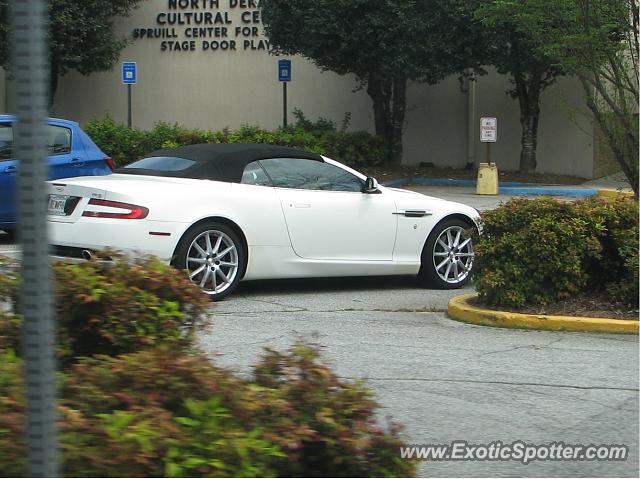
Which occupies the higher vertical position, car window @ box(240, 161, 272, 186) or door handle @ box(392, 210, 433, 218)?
car window @ box(240, 161, 272, 186)

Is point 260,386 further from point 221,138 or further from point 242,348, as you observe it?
point 221,138

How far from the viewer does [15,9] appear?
2.41 meters

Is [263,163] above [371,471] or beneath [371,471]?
above

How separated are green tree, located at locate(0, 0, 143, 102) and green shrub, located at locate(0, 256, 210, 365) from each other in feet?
77.2

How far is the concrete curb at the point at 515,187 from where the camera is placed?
75.5ft

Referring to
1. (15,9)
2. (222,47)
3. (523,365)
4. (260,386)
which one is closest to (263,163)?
(523,365)

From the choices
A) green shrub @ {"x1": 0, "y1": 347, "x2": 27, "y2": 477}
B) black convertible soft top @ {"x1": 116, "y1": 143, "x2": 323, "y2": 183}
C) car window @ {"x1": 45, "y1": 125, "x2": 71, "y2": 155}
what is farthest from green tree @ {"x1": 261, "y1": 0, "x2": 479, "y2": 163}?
green shrub @ {"x1": 0, "y1": 347, "x2": 27, "y2": 477}

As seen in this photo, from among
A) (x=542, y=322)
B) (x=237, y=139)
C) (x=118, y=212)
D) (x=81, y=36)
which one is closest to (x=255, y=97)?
(x=81, y=36)

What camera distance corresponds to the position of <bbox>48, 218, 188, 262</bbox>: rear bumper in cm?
901

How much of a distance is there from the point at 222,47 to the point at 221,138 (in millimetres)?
9924

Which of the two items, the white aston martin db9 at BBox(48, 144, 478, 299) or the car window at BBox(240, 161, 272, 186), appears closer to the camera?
the white aston martin db9 at BBox(48, 144, 478, 299)

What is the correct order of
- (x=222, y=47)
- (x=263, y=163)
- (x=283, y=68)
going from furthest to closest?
(x=222, y=47), (x=283, y=68), (x=263, y=163)

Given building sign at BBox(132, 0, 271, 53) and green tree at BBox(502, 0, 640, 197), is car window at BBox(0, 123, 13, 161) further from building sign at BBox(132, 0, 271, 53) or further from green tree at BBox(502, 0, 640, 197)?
building sign at BBox(132, 0, 271, 53)

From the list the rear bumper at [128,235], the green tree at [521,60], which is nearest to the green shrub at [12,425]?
the rear bumper at [128,235]
